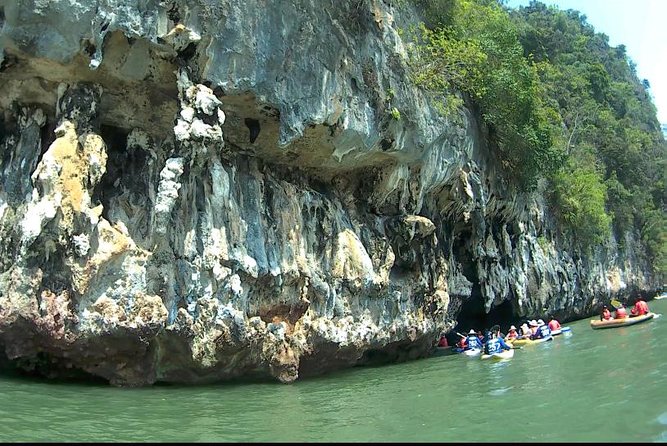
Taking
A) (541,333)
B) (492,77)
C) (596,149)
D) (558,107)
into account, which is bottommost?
(541,333)

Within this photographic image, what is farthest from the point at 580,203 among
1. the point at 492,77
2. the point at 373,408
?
the point at 373,408

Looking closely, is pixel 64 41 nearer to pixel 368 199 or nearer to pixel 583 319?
pixel 368 199

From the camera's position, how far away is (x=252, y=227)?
11125 mm

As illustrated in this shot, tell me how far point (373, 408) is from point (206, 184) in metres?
4.98

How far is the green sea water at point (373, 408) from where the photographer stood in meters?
6.30

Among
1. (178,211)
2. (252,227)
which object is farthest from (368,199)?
(178,211)

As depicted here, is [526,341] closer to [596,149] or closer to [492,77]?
[492,77]

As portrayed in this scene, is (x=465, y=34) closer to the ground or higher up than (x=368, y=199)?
higher up

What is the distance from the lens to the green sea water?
6301mm

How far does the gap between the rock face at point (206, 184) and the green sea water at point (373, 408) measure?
96 centimetres

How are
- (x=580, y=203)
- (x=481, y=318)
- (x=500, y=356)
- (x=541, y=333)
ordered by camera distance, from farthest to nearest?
1. (x=580, y=203)
2. (x=481, y=318)
3. (x=541, y=333)
4. (x=500, y=356)

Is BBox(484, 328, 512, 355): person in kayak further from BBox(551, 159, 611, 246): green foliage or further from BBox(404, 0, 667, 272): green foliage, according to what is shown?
BBox(551, 159, 611, 246): green foliage

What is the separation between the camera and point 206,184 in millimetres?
10391

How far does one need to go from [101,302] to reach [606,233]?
25182mm
